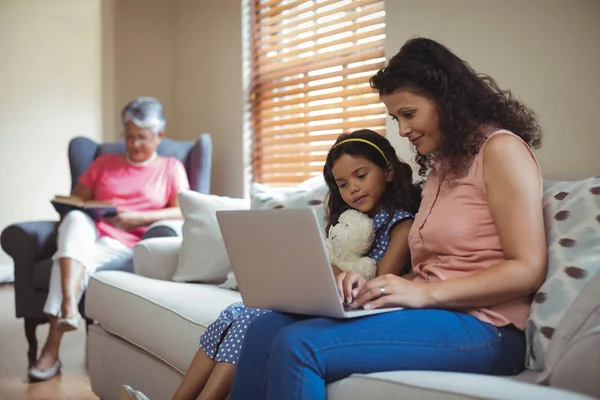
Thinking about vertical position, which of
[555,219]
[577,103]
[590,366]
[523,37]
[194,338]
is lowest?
[194,338]

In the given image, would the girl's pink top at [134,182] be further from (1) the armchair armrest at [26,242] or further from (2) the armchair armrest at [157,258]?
(2) the armchair armrest at [157,258]

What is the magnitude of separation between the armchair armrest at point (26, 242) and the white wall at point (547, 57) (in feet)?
6.25

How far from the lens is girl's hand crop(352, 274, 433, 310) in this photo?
4.98 ft

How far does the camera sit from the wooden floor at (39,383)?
2936 millimetres

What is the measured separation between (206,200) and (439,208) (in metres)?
1.44

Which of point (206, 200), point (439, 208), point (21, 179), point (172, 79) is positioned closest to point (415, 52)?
point (439, 208)

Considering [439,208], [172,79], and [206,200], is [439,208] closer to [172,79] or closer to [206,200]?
[206,200]

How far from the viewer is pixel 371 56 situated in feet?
10.6

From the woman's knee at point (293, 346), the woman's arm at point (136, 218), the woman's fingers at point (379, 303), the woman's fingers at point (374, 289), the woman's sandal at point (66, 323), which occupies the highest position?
the woman's fingers at point (374, 289)

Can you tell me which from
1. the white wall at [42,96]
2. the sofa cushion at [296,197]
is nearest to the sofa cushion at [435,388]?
the sofa cushion at [296,197]

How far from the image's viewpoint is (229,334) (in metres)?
1.77

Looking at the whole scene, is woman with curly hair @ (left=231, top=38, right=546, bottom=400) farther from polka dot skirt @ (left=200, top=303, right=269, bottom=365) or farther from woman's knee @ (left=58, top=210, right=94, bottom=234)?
woman's knee @ (left=58, top=210, right=94, bottom=234)

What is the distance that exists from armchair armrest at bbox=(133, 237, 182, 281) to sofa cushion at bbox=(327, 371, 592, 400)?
1.64 m

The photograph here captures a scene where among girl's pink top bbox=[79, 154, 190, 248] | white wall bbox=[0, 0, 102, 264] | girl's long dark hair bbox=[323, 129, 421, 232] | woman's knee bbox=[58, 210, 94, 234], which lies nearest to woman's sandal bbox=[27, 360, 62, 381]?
woman's knee bbox=[58, 210, 94, 234]
